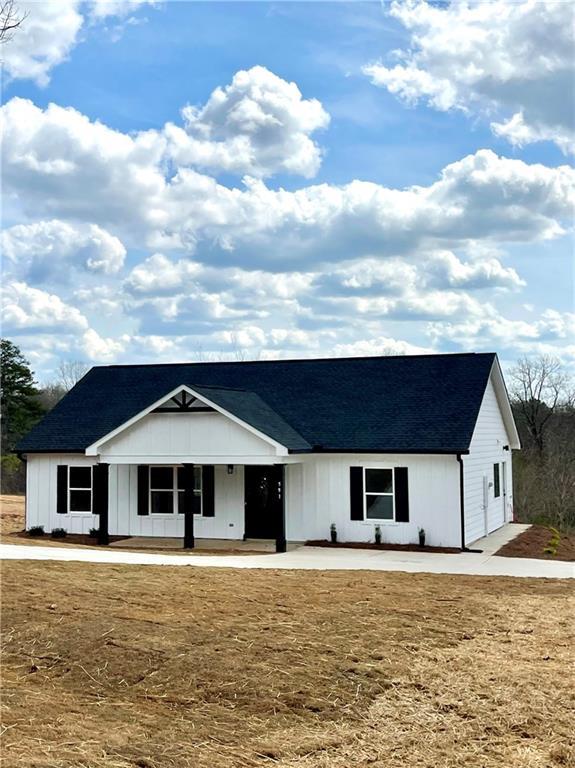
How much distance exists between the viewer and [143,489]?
23719 millimetres

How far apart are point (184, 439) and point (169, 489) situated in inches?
97.1

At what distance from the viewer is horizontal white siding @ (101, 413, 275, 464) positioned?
69.4 ft

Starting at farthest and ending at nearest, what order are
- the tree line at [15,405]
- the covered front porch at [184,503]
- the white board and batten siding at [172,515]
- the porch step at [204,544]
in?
the tree line at [15,405] < the white board and batten siding at [172,515] < the covered front porch at [184,503] < the porch step at [204,544]

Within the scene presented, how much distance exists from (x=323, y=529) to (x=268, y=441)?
3.10 m

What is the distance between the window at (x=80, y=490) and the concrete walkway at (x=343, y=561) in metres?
4.44

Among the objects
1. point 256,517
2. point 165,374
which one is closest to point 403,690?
point 256,517

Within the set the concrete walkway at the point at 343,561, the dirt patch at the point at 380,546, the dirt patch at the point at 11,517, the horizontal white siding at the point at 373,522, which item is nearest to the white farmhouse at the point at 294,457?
the horizontal white siding at the point at 373,522

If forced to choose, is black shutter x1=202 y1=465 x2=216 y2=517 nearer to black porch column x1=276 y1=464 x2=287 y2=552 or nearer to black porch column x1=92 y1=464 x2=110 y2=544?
black porch column x1=92 y1=464 x2=110 y2=544

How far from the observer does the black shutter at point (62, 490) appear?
24.4 m

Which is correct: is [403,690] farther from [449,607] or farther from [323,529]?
[323,529]

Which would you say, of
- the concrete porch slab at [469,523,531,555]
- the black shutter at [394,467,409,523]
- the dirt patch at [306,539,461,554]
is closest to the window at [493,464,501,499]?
the concrete porch slab at [469,523,531,555]

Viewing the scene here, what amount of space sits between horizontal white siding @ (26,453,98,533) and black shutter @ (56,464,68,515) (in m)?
0.12

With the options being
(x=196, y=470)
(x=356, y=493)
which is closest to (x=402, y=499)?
(x=356, y=493)

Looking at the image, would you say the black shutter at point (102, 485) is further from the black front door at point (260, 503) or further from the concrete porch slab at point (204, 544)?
the black front door at point (260, 503)
